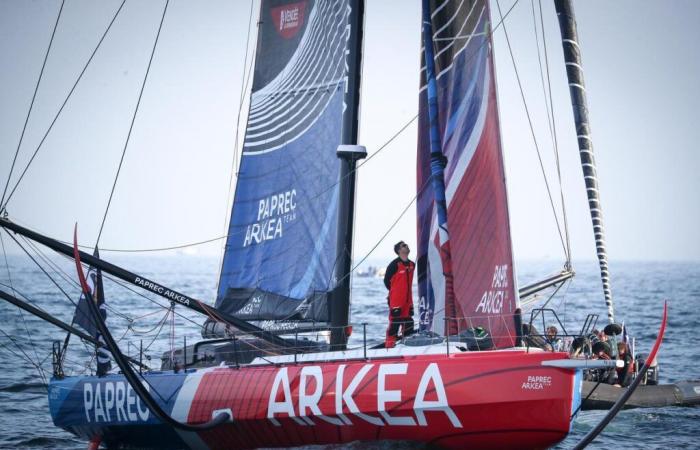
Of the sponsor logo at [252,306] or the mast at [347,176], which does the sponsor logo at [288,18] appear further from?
the sponsor logo at [252,306]

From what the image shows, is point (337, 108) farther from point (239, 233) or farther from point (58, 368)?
point (58, 368)

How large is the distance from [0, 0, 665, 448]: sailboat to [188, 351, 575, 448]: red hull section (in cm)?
2

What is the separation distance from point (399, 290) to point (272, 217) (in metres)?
3.38

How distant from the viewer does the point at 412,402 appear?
38.0 ft

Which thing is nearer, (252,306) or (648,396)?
(252,306)

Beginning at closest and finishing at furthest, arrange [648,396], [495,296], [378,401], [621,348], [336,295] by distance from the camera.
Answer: [378,401] → [495,296] → [336,295] → [621,348] → [648,396]

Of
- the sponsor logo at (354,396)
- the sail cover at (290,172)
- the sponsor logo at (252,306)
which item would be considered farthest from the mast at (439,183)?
the sponsor logo at (252,306)

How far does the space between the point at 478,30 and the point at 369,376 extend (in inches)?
217

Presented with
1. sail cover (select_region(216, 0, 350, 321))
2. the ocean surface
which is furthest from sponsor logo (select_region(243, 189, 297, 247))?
the ocean surface

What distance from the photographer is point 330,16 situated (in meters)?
15.7

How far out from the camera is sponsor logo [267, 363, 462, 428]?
11562 mm

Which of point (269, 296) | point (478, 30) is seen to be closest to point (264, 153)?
point (269, 296)

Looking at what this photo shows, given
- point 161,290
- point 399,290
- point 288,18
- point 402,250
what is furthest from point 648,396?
point 161,290

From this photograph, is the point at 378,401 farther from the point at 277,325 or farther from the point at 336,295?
the point at 277,325
